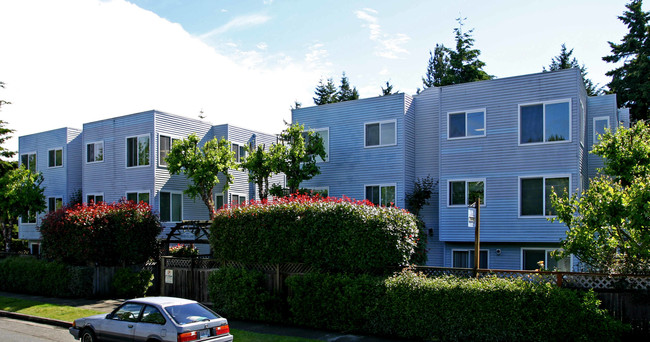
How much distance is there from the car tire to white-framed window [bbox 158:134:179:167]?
15.7 meters

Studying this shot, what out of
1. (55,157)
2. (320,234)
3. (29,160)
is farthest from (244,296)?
(29,160)

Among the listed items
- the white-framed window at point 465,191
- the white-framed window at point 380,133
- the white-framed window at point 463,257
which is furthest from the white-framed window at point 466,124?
the white-framed window at point 463,257

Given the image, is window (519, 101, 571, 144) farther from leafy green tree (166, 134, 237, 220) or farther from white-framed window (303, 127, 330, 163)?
leafy green tree (166, 134, 237, 220)

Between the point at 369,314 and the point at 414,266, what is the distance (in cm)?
174

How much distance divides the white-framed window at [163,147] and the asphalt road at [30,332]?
39.2ft

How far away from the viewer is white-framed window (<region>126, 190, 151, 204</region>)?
27125 millimetres

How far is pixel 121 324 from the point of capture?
37.4 ft

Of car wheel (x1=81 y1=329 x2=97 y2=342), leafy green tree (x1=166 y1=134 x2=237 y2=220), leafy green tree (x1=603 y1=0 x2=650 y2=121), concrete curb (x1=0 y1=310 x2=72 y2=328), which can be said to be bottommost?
concrete curb (x1=0 y1=310 x2=72 y2=328)

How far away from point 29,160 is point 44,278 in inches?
671

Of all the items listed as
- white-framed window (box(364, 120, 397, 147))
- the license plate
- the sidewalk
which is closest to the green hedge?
the sidewalk

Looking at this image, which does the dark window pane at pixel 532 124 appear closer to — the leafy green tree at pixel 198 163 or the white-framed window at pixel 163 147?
the leafy green tree at pixel 198 163

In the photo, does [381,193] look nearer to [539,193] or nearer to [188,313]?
[539,193]

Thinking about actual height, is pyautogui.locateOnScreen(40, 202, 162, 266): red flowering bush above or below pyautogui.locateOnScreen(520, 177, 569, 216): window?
below

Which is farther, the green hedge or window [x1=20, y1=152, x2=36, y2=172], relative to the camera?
window [x1=20, y1=152, x2=36, y2=172]
